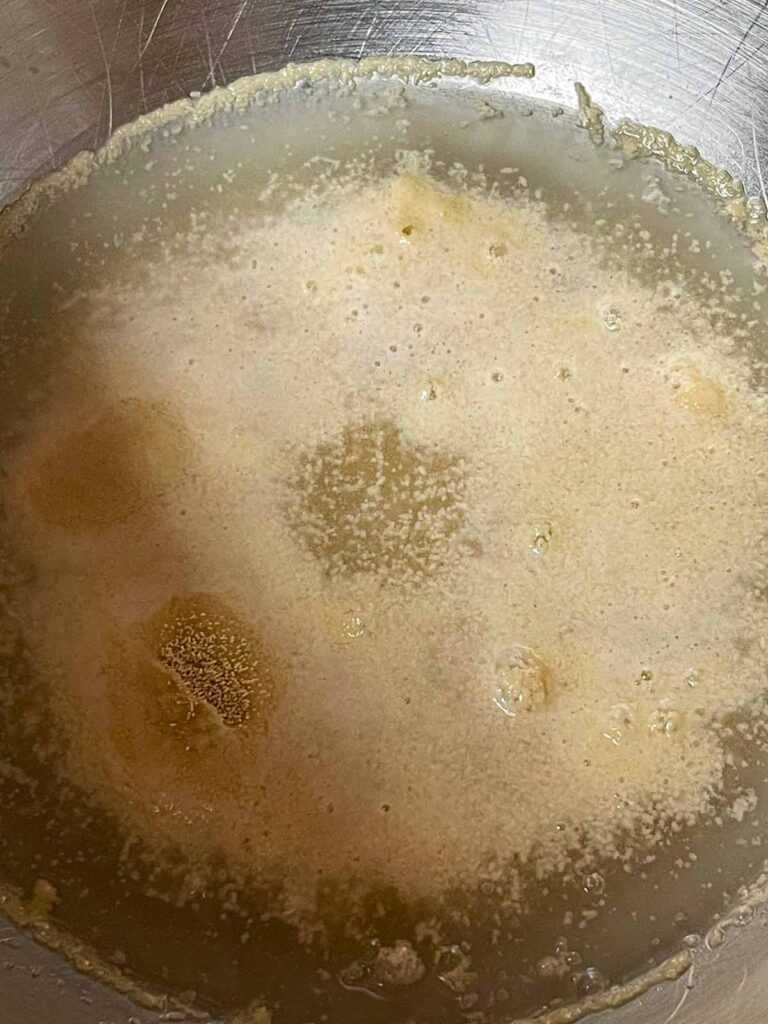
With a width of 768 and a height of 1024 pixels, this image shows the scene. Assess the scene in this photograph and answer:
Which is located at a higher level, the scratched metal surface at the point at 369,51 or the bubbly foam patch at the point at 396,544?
the scratched metal surface at the point at 369,51

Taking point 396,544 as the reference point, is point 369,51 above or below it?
above

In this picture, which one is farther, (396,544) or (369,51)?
(369,51)

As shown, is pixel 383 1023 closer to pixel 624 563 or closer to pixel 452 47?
pixel 624 563

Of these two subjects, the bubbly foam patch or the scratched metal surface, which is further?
the scratched metal surface

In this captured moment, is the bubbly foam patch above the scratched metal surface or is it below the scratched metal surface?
below

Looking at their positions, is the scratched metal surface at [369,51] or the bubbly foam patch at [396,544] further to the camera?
the scratched metal surface at [369,51]
